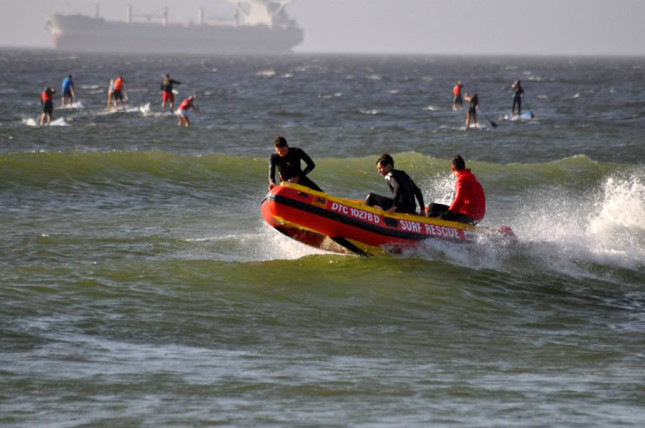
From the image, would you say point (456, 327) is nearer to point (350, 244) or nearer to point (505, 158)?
point (350, 244)

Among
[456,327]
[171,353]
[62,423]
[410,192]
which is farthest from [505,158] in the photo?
[62,423]

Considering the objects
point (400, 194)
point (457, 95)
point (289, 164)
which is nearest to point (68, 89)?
point (457, 95)

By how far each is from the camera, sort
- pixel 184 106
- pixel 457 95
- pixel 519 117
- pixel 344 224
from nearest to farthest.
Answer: pixel 344 224 → pixel 184 106 → pixel 519 117 → pixel 457 95

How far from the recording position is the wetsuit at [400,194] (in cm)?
1276

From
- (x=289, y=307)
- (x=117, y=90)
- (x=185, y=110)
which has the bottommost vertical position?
(x=289, y=307)

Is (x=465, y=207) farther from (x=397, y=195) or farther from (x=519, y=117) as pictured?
(x=519, y=117)

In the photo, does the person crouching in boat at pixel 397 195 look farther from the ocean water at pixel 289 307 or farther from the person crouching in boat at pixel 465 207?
the ocean water at pixel 289 307

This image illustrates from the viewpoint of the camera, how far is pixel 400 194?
42.1 feet

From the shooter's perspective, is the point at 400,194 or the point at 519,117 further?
the point at 519,117

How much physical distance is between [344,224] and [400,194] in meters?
0.85

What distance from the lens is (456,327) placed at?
34.1 feet

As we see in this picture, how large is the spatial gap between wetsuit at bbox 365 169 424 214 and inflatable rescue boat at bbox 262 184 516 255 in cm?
11

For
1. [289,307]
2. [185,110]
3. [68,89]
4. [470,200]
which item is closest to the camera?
[289,307]

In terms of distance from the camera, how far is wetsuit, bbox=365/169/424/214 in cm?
1276
